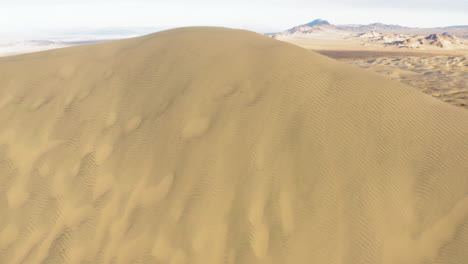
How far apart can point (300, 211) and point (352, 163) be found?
2.78 feet

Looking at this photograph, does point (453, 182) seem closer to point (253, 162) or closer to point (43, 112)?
point (253, 162)

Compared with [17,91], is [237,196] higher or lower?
lower

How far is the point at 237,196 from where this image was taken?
344cm

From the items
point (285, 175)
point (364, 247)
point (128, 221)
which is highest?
point (285, 175)

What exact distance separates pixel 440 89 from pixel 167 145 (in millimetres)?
9907

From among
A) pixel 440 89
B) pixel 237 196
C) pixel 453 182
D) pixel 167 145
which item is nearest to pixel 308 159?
pixel 237 196

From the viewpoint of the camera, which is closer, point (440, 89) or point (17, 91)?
point (17, 91)

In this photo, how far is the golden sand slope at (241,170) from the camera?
306 cm

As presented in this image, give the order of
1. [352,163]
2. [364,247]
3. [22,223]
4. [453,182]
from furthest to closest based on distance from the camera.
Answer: [22,223] < [352,163] < [453,182] < [364,247]

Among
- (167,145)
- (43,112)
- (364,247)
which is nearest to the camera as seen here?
(364,247)

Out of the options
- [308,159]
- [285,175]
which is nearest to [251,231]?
[285,175]

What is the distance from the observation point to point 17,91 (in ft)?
19.3

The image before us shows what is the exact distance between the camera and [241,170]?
362 centimetres

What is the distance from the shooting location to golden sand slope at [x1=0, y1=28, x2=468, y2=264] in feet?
10.1
